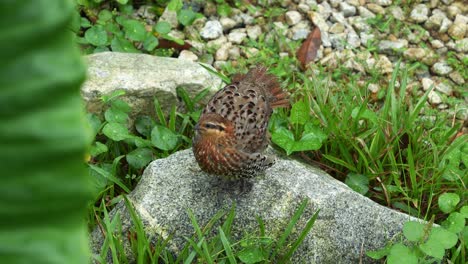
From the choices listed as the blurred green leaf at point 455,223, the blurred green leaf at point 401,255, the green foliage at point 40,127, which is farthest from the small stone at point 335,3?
the green foliage at point 40,127

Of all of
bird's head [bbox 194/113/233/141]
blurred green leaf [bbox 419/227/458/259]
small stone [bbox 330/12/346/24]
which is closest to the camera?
blurred green leaf [bbox 419/227/458/259]

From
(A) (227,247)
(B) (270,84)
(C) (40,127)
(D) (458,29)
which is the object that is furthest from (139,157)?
(C) (40,127)

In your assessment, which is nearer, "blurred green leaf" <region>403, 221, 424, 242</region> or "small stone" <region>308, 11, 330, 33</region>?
"blurred green leaf" <region>403, 221, 424, 242</region>

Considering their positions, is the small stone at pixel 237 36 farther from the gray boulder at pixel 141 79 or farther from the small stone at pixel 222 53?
the gray boulder at pixel 141 79

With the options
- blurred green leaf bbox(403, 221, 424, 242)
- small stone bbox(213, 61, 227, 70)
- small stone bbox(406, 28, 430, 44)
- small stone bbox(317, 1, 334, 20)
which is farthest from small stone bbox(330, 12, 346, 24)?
blurred green leaf bbox(403, 221, 424, 242)

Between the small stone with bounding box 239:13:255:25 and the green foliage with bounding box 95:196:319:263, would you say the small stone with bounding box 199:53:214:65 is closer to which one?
the small stone with bounding box 239:13:255:25

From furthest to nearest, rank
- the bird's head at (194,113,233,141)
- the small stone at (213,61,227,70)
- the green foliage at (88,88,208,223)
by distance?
the small stone at (213,61,227,70), the green foliage at (88,88,208,223), the bird's head at (194,113,233,141)

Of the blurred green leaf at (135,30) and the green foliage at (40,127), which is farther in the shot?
the blurred green leaf at (135,30)
